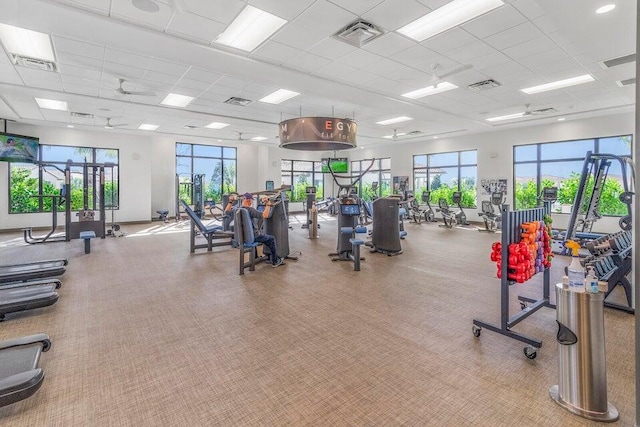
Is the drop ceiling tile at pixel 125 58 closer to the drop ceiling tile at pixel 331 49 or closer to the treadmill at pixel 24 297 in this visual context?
the drop ceiling tile at pixel 331 49

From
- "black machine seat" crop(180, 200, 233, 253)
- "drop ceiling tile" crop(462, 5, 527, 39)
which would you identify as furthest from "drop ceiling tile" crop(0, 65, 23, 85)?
"drop ceiling tile" crop(462, 5, 527, 39)

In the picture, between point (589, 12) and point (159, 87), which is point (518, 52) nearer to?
point (589, 12)

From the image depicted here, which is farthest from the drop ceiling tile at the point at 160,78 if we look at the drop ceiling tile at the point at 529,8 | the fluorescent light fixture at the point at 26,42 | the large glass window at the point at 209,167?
the large glass window at the point at 209,167

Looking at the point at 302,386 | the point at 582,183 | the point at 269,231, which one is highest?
the point at 582,183

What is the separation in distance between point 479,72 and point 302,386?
236 inches

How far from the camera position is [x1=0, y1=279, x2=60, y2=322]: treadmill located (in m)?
3.44

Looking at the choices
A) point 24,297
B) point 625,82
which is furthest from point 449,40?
point 24,297

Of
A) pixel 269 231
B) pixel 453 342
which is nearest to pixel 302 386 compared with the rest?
pixel 453 342

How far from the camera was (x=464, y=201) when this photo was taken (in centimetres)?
1280

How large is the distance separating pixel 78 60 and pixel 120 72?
63 centimetres

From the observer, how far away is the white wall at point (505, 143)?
30.1ft

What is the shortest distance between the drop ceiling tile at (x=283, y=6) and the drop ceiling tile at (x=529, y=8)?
2.41 meters

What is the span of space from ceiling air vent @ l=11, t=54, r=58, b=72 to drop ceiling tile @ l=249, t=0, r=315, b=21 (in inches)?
162

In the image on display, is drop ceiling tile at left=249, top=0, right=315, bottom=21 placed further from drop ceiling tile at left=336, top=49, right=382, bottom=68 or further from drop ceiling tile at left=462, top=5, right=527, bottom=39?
drop ceiling tile at left=462, top=5, right=527, bottom=39
